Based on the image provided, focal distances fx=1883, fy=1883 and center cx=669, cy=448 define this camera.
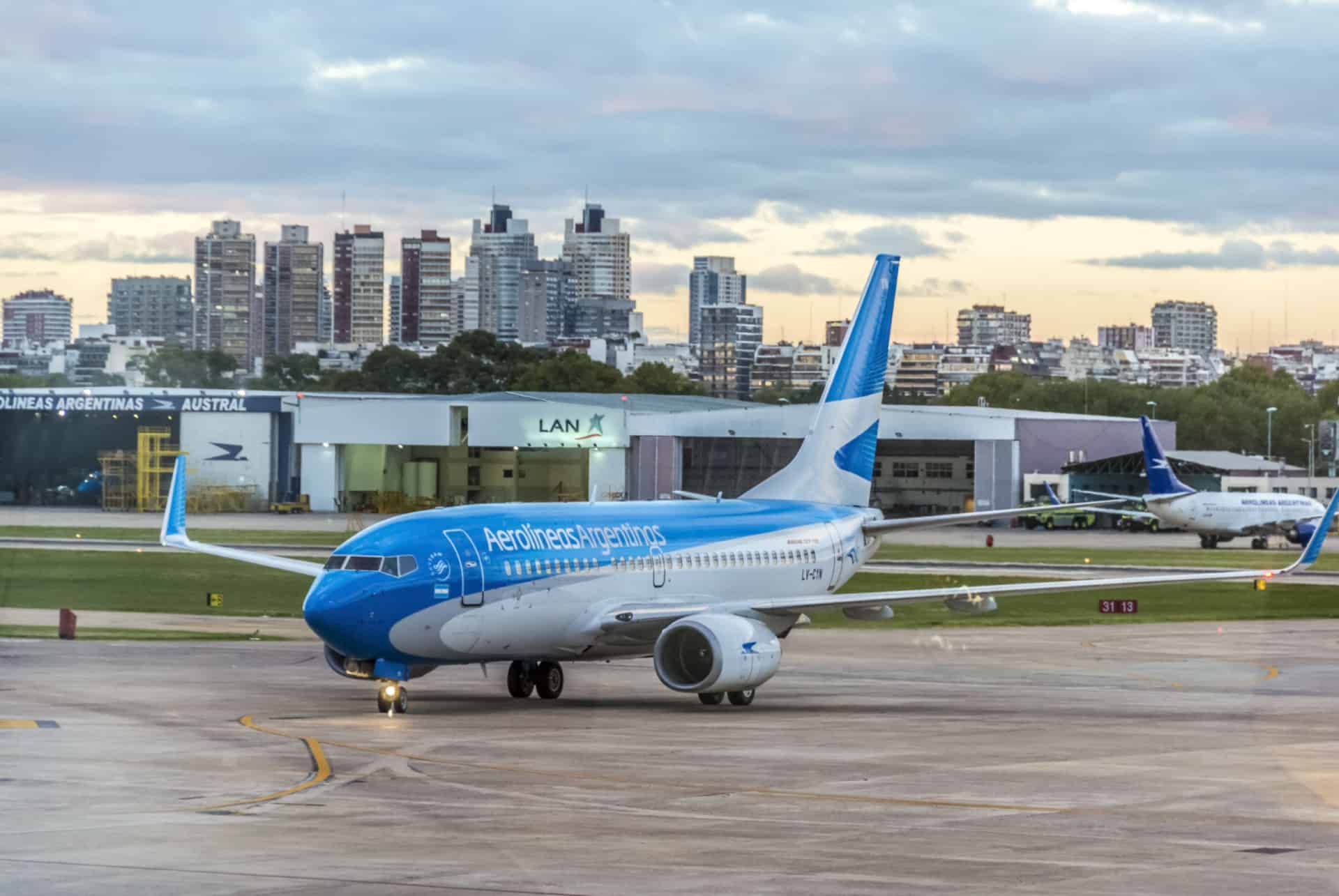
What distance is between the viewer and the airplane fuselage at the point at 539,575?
35750mm

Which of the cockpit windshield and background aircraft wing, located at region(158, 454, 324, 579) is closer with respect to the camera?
the cockpit windshield

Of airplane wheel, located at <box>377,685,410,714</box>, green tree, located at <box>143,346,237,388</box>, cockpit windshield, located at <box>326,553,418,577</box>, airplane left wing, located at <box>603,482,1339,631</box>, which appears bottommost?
airplane wheel, located at <box>377,685,410,714</box>

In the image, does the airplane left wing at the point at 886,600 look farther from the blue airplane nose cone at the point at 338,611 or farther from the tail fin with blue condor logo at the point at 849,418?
the tail fin with blue condor logo at the point at 849,418

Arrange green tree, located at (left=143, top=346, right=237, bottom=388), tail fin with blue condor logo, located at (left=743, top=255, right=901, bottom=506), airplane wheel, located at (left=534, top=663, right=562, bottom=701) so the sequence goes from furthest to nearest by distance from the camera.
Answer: green tree, located at (left=143, top=346, right=237, bottom=388)
tail fin with blue condor logo, located at (left=743, top=255, right=901, bottom=506)
airplane wheel, located at (left=534, top=663, right=562, bottom=701)

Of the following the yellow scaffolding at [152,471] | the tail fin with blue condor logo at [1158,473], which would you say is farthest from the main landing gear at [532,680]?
the yellow scaffolding at [152,471]

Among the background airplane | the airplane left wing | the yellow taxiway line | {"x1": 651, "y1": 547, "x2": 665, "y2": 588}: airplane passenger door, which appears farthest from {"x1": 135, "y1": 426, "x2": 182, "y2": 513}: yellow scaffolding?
the yellow taxiway line

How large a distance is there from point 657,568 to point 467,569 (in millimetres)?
5734

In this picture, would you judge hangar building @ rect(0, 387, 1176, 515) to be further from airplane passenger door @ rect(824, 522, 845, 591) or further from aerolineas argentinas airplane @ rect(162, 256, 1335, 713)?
aerolineas argentinas airplane @ rect(162, 256, 1335, 713)

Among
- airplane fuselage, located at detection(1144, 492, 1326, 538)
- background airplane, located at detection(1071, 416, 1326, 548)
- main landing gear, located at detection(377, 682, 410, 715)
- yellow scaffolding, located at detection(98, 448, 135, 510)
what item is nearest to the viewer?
main landing gear, located at detection(377, 682, 410, 715)

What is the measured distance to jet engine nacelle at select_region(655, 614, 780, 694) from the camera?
124 feet

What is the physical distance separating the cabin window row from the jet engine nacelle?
7.05ft

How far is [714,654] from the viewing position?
124 feet

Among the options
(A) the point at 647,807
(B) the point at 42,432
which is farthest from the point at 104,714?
(B) the point at 42,432

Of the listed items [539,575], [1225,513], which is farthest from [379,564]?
[1225,513]
